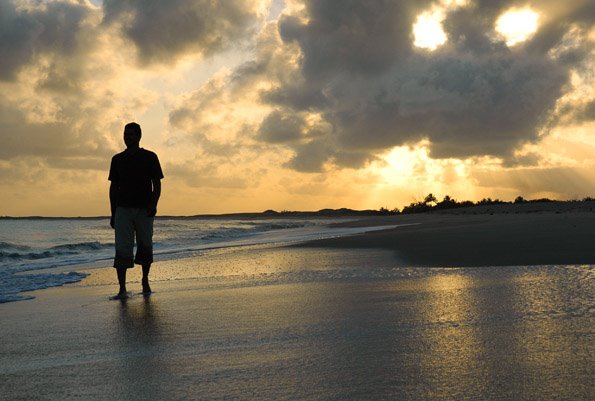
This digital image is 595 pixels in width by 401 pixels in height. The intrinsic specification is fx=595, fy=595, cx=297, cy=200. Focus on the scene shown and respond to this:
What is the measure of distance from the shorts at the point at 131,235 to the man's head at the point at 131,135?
2.60ft

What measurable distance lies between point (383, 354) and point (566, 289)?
284 centimetres

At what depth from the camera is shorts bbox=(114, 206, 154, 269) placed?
7.18m

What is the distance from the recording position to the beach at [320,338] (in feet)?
9.05

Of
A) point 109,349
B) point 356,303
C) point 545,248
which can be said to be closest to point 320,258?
point 545,248

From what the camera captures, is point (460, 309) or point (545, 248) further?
point (545, 248)

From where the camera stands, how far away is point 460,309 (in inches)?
182

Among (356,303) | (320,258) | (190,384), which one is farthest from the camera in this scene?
(320,258)

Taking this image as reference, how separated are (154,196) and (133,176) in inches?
14.3

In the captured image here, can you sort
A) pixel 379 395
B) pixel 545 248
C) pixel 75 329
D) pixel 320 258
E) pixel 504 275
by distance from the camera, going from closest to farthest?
pixel 379 395
pixel 75 329
pixel 504 275
pixel 545 248
pixel 320 258

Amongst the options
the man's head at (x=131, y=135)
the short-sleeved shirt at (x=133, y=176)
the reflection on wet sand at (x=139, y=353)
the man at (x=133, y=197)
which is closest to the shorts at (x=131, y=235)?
the man at (x=133, y=197)

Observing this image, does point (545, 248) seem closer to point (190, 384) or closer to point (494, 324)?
point (494, 324)

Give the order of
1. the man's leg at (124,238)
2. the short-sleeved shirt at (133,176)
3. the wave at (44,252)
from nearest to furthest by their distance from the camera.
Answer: the man's leg at (124,238) < the short-sleeved shirt at (133,176) < the wave at (44,252)

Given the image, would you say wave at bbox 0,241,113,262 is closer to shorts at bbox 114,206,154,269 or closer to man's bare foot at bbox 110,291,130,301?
shorts at bbox 114,206,154,269

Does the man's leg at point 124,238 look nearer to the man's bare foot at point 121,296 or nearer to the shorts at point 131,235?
the shorts at point 131,235
